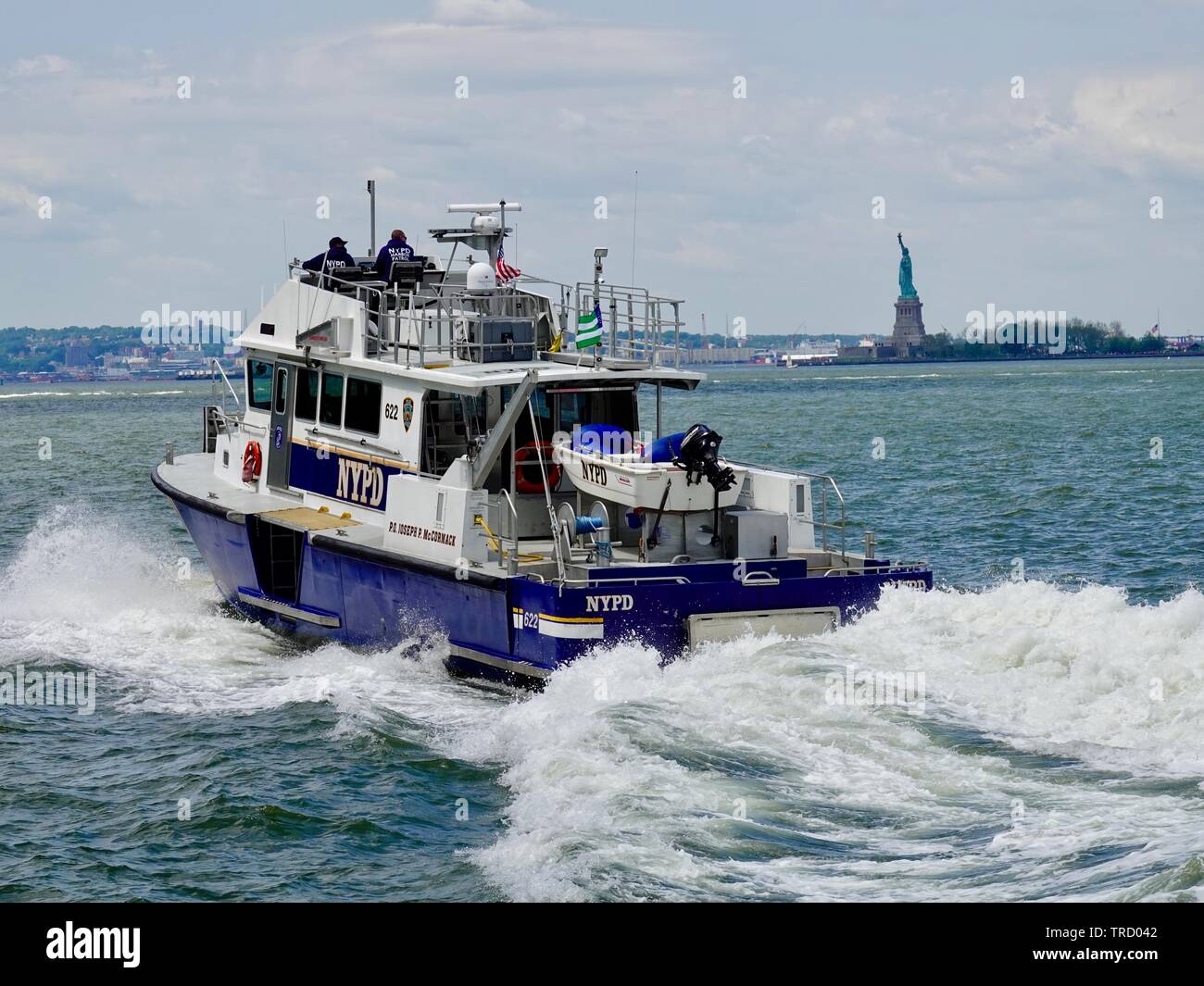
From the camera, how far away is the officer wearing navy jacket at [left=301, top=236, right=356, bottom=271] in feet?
60.6

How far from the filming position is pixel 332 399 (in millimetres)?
17906

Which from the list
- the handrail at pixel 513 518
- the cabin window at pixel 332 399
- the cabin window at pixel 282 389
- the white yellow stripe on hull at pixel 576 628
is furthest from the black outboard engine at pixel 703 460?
the cabin window at pixel 282 389

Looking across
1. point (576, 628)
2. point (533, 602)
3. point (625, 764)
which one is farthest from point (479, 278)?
point (625, 764)

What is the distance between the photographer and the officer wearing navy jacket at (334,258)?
18484 millimetres

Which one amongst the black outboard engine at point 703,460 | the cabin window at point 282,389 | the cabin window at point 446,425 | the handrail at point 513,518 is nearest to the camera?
the handrail at point 513,518

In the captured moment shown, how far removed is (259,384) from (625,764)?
932 cm

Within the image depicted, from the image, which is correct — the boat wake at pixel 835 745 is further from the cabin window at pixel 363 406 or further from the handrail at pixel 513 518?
the cabin window at pixel 363 406

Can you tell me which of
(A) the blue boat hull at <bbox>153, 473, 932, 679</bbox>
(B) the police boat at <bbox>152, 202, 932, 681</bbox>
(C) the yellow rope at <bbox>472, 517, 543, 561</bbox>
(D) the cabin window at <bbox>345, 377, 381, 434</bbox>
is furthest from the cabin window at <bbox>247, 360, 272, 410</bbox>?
(C) the yellow rope at <bbox>472, 517, 543, 561</bbox>

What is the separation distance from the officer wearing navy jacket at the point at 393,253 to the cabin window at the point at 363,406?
1.46m

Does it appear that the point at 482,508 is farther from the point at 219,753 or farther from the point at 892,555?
the point at 892,555

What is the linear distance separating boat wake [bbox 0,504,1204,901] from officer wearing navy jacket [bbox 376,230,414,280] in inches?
169

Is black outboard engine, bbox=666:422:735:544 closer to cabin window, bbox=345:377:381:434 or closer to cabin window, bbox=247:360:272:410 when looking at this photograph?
cabin window, bbox=345:377:381:434

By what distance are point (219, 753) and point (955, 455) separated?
3192 centimetres
